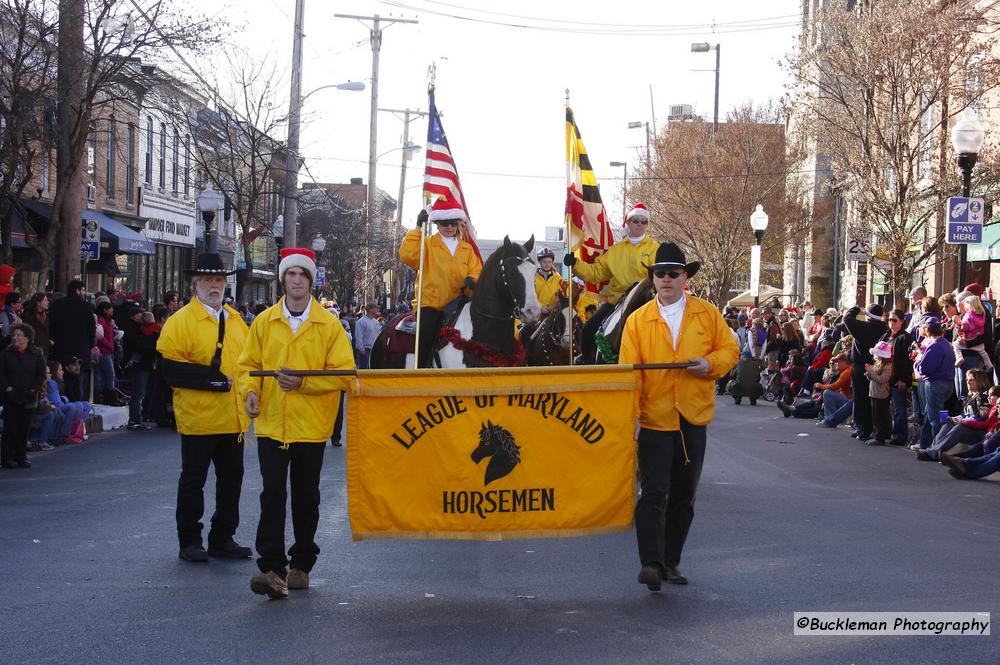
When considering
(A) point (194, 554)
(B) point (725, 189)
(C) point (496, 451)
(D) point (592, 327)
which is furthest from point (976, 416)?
(B) point (725, 189)

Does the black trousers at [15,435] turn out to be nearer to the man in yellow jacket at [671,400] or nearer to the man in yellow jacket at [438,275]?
the man in yellow jacket at [438,275]

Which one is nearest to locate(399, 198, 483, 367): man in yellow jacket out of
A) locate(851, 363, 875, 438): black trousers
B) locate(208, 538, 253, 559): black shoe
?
locate(208, 538, 253, 559): black shoe

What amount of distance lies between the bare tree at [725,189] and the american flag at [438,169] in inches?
1183

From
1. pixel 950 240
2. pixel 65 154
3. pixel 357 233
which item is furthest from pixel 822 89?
pixel 357 233

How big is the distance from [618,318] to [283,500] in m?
4.86

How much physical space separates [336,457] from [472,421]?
25.5ft

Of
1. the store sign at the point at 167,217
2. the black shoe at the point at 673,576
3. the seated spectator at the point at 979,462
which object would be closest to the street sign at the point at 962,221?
the seated spectator at the point at 979,462

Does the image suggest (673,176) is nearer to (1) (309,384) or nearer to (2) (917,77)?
(2) (917,77)

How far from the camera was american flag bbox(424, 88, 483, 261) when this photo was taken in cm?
1320

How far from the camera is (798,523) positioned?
33.3 ft

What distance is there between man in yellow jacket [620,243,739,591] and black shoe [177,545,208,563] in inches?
121

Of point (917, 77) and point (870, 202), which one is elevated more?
point (917, 77)

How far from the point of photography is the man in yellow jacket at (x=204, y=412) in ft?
27.9

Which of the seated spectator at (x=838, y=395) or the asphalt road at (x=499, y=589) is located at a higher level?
the seated spectator at (x=838, y=395)
